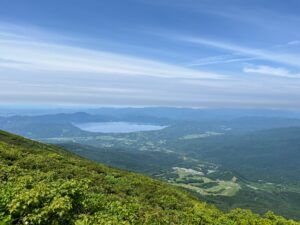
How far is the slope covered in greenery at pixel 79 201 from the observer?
65.2 ft

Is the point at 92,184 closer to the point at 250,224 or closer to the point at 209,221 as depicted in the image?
the point at 209,221

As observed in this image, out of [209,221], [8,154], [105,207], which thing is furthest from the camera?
[8,154]

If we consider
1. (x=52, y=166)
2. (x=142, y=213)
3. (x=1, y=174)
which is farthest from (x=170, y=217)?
(x=52, y=166)

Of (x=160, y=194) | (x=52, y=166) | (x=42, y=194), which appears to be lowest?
(x=160, y=194)

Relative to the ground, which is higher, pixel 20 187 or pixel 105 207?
pixel 20 187

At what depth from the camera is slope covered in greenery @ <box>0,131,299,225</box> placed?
1986cm

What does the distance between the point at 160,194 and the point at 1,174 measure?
67.7 ft

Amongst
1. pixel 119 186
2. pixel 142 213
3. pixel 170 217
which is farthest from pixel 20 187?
pixel 119 186

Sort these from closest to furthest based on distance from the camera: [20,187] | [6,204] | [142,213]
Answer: [6,204] < [20,187] < [142,213]

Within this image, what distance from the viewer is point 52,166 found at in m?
43.3

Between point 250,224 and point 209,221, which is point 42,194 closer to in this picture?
point 209,221

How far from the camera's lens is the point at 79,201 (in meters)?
23.9

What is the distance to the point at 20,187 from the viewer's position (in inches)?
997

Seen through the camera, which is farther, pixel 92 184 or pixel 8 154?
pixel 8 154
